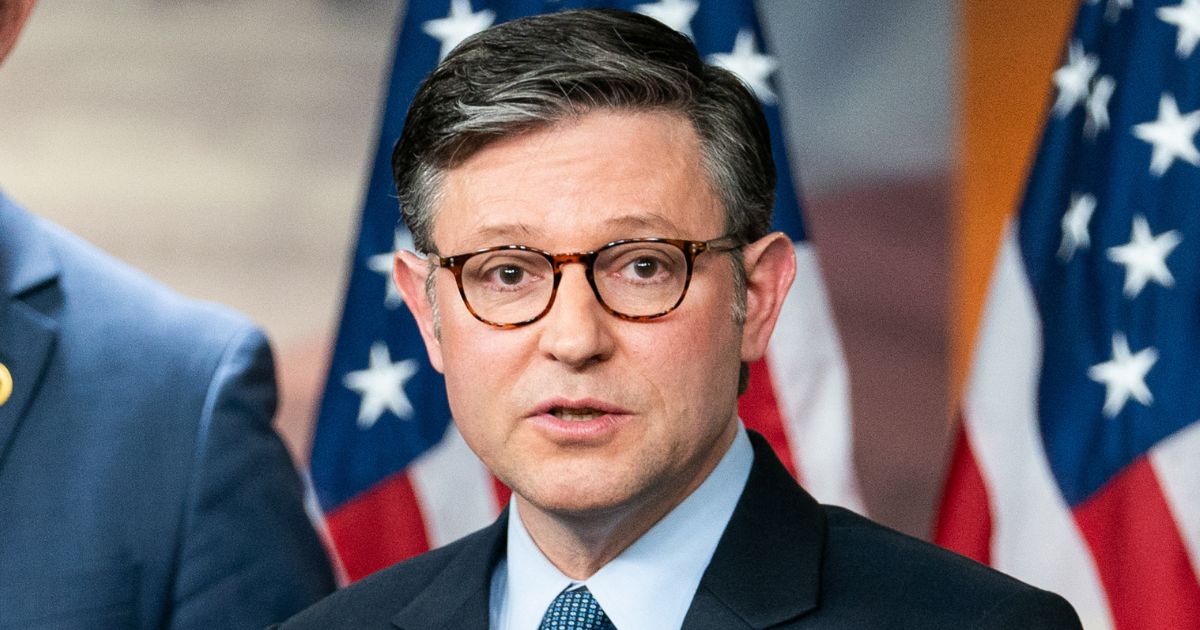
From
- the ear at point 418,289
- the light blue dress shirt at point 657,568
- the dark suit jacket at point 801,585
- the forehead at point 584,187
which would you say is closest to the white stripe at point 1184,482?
the dark suit jacket at point 801,585

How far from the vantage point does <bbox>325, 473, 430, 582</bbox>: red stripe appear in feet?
9.62

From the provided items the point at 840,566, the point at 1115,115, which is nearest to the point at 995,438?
the point at 1115,115

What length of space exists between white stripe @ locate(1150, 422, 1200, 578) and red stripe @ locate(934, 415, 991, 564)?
0.29 m

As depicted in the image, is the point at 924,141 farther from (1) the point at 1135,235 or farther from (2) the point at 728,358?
(2) the point at 728,358

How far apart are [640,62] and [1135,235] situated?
118 cm

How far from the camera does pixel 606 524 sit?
1752 mm

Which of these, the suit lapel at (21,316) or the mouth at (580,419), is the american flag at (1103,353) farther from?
the suit lapel at (21,316)

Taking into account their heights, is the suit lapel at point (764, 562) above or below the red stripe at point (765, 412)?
above

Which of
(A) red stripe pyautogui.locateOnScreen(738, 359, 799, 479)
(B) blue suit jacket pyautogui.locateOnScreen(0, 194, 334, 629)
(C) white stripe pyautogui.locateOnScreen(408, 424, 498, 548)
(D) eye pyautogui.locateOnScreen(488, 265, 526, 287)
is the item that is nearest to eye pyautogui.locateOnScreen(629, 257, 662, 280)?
(D) eye pyautogui.locateOnScreen(488, 265, 526, 287)

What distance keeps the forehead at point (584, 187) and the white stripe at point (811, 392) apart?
3.64 ft

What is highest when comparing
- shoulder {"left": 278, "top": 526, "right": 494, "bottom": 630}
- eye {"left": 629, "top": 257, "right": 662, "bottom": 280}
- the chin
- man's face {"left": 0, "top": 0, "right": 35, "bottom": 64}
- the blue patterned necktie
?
man's face {"left": 0, "top": 0, "right": 35, "bottom": 64}

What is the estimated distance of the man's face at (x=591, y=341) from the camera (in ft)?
5.40

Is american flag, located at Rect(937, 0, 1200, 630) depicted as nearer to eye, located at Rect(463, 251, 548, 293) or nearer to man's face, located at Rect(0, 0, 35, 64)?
eye, located at Rect(463, 251, 548, 293)

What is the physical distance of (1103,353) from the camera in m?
2.65
